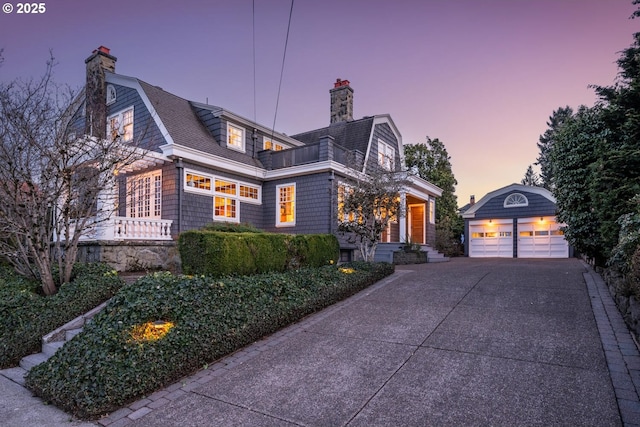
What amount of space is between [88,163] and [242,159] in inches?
289

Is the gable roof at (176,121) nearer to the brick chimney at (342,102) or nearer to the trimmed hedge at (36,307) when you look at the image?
the trimmed hedge at (36,307)

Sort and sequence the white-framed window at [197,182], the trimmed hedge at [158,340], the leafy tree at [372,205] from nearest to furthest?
1. the trimmed hedge at [158,340]
2. the leafy tree at [372,205]
3. the white-framed window at [197,182]

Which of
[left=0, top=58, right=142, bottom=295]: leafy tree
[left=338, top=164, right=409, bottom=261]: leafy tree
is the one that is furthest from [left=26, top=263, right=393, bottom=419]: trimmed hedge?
[left=338, top=164, right=409, bottom=261]: leafy tree

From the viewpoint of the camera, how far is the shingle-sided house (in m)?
11.7

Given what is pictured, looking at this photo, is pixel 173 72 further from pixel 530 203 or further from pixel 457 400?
pixel 530 203

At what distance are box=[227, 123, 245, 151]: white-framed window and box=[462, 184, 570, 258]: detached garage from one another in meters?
14.0

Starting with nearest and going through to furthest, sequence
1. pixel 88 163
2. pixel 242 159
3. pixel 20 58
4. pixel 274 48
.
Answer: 1. pixel 88 163
2. pixel 20 58
3. pixel 274 48
4. pixel 242 159

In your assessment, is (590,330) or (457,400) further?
(590,330)

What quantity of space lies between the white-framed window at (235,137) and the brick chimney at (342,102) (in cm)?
621

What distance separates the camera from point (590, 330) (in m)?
5.01

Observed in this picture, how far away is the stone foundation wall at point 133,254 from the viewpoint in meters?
9.41

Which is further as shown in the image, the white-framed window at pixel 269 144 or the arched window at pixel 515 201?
the arched window at pixel 515 201

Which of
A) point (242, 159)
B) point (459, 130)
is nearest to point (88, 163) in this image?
point (242, 159)

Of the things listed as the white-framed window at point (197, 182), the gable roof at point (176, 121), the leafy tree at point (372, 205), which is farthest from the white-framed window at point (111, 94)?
the leafy tree at point (372, 205)
